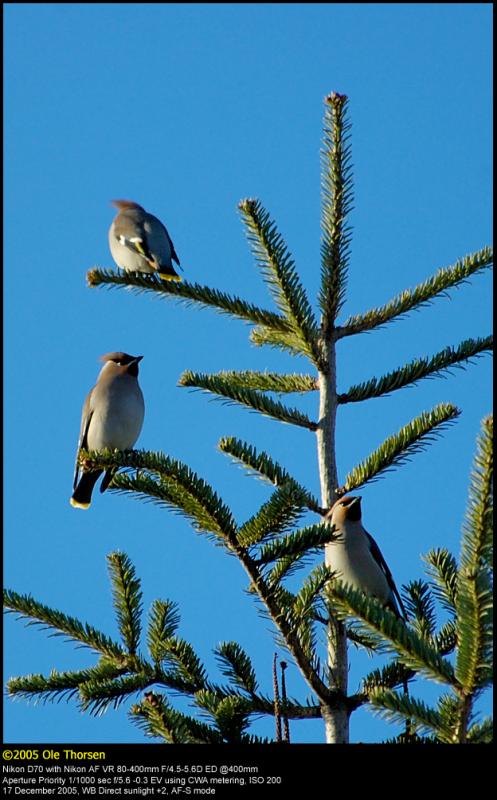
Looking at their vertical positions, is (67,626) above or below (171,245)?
below

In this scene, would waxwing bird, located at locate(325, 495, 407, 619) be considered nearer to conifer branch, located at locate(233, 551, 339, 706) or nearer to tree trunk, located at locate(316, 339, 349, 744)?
tree trunk, located at locate(316, 339, 349, 744)

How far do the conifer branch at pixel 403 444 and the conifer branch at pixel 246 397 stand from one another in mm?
344

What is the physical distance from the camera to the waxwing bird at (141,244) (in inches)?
318

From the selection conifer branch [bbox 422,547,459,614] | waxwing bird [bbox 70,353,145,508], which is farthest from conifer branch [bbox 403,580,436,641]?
waxwing bird [bbox 70,353,145,508]

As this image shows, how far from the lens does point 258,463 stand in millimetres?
3879

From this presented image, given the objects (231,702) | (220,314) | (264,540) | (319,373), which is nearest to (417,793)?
(231,702)

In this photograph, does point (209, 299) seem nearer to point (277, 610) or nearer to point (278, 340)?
point (278, 340)

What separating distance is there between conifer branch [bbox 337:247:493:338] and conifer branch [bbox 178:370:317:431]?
0.42 m

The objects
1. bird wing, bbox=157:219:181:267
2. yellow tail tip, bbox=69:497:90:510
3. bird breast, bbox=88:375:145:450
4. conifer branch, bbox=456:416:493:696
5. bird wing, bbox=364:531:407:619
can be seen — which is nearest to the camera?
conifer branch, bbox=456:416:493:696

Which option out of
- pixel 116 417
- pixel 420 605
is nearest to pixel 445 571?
pixel 420 605

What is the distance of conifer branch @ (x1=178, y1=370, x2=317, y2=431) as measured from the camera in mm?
4094

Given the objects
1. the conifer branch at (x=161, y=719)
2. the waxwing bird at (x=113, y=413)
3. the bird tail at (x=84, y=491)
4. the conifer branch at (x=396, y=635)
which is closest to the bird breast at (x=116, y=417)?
the waxwing bird at (x=113, y=413)

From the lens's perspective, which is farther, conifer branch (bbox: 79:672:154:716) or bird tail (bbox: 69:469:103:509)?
bird tail (bbox: 69:469:103:509)

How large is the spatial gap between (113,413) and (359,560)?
2008mm
